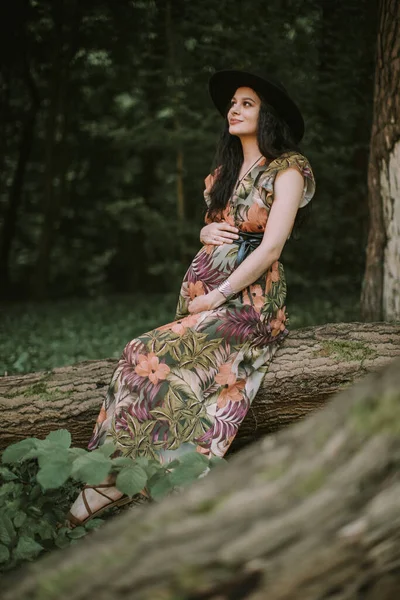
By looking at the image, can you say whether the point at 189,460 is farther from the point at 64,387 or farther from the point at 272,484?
the point at 64,387

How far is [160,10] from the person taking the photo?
11180 mm

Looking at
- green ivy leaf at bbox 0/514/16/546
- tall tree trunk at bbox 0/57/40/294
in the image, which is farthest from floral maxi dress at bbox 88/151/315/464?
tall tree trunk at bbox 0/57/40/294

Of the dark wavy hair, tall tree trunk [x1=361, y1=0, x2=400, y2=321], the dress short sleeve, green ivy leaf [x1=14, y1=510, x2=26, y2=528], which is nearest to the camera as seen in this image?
green ivy leaf [x1=14, y1=510, x2=26, y2=528]

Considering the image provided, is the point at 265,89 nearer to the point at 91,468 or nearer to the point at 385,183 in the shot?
the point at 385,183

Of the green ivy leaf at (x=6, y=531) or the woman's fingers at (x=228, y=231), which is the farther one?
the woman's fingers at (x=228, y=231)

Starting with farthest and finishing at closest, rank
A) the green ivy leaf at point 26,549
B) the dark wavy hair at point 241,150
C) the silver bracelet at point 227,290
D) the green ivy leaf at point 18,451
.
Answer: the dark wavy hair at point 241,150 → the silver bracelet at point 227,290 → the green ivy leaf at point 26,549 → the green ivy leaf at point 18,451

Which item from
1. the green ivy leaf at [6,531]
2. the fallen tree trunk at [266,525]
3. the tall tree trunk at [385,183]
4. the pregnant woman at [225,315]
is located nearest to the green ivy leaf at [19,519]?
the green ivy leaf at [6,531]

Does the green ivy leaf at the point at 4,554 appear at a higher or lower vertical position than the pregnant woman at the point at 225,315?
lower

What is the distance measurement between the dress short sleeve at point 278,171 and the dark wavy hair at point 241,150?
0.07 m

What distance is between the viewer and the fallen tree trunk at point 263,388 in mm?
3320

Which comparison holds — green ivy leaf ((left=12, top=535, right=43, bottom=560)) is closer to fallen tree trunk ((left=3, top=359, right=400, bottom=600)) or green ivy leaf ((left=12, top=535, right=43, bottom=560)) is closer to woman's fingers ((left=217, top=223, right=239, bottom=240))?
fallen tree trunk ((left=3, top=359, right=400, bottom=600))

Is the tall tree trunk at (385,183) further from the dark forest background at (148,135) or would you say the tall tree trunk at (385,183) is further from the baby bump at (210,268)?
the dark forest background at (148,135)

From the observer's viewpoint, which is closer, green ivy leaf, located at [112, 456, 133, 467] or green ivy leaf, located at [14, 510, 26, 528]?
green ivy leaf, located at [112, 456, 133, 467]

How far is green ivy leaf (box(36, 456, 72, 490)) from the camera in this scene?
1.84 meters
